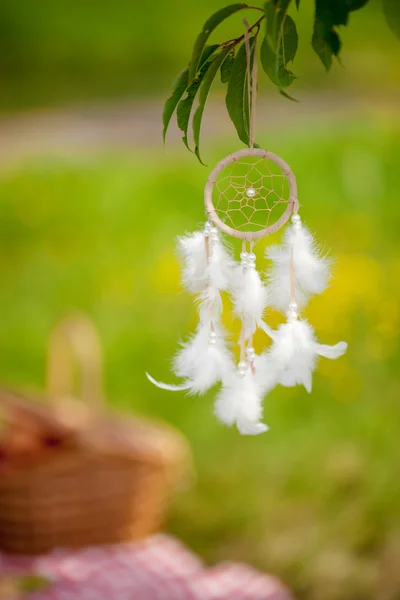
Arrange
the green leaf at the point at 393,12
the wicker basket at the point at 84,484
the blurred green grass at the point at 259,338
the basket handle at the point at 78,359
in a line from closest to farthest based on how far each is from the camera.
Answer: the green leaf at the point at 393,12 < the wicker basket at the point at 84,484 < the basket handle at the point at 78,359 < the blurred green grass at the point at 259,338

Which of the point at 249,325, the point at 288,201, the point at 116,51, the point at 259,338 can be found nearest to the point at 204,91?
the point at 288,201

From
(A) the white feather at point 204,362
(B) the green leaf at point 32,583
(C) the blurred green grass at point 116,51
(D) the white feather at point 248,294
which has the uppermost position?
(C) the blurred green grass at point 116,51

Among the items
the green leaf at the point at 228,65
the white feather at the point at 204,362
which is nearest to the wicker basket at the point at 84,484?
the white feather at the point at 204,362

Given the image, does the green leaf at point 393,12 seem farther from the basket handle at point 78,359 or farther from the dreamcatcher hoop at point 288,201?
the basket handle at point 78,359

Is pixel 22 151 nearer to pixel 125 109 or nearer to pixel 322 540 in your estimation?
pixel 125 109

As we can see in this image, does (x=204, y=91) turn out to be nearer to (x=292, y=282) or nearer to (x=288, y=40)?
(x=288, y=40)

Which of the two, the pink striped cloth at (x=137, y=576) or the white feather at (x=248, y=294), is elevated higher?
the white feather at (x=248, y=294)

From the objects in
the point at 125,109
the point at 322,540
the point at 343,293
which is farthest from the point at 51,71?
the point at 322,540
